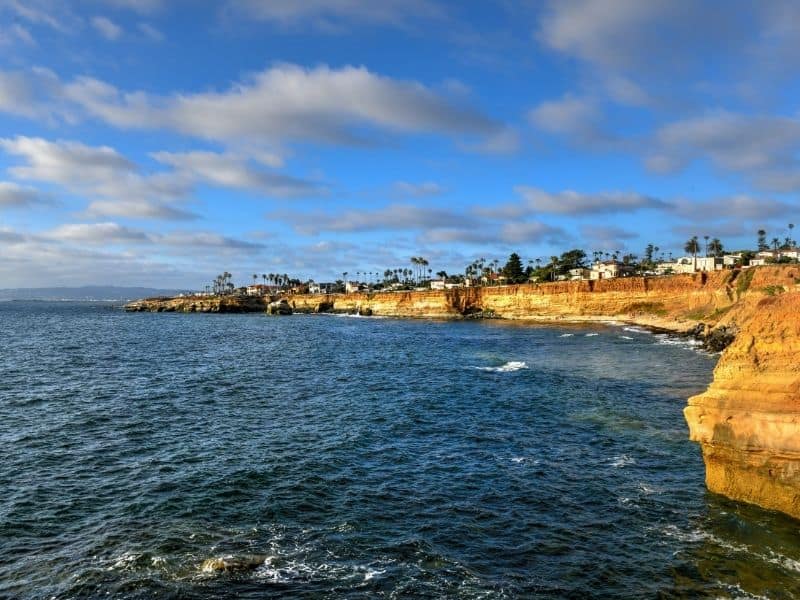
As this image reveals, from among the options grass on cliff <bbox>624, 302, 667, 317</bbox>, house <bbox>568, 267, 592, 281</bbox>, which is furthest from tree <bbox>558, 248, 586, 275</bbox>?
grass on cliff <bbox>624, 302, 667, 317</bbox>

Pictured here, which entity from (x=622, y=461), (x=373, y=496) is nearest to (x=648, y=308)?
(x=622, y=461)

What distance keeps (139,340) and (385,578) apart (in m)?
80.8

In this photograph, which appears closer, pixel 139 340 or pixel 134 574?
pixel 134 574

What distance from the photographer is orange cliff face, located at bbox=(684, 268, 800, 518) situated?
611 inches

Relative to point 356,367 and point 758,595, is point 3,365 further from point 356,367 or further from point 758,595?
point 758,595

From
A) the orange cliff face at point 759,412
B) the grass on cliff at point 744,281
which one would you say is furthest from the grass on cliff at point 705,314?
the orange cliff face at point 759,412

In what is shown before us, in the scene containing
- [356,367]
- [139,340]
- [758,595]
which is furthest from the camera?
[139,340]

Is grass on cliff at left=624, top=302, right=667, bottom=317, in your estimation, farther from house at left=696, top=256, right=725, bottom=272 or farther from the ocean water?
the ocean water

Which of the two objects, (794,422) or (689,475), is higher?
(794,422)

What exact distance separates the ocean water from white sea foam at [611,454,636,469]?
16 cm

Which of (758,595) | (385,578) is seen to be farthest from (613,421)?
(385,578)

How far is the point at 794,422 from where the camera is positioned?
49.9ft

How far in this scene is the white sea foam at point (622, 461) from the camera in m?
22.5

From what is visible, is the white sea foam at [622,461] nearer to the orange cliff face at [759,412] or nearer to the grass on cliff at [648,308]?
the orange cliff face at [759,412]
